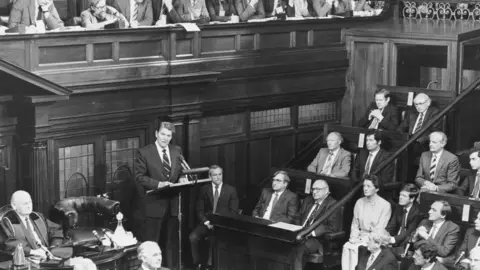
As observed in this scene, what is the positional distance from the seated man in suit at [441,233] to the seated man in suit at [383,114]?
280 cm

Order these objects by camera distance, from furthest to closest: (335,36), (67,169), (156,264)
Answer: (335,36), (67,169), (156,264)

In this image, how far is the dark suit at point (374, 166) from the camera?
1574 cm

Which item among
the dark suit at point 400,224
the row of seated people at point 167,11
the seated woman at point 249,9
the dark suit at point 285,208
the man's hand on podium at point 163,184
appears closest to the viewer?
the dark suit at point 400,224

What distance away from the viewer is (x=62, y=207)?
14.5 m

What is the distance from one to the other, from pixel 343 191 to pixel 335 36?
12.3 feet

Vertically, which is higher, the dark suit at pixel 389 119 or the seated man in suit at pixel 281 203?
the dark suit at pixel 389 119

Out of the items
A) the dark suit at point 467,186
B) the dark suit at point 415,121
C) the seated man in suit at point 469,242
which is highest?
the dark suit at point 415,121

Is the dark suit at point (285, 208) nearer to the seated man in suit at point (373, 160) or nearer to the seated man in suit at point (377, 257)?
the seated man in suit at point (373, 160)

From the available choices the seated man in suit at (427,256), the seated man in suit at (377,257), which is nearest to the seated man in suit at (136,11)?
the seated man in suit at (377,257)

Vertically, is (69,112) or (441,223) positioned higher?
(69,112)

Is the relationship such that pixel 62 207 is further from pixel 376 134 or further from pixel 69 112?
pixel 376 134

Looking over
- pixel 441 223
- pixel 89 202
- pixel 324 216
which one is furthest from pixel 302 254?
pixel 89 202

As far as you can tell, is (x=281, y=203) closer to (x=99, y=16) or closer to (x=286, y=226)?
(x=286, y=226)

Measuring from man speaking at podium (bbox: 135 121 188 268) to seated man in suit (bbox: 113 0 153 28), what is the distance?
157 cm
